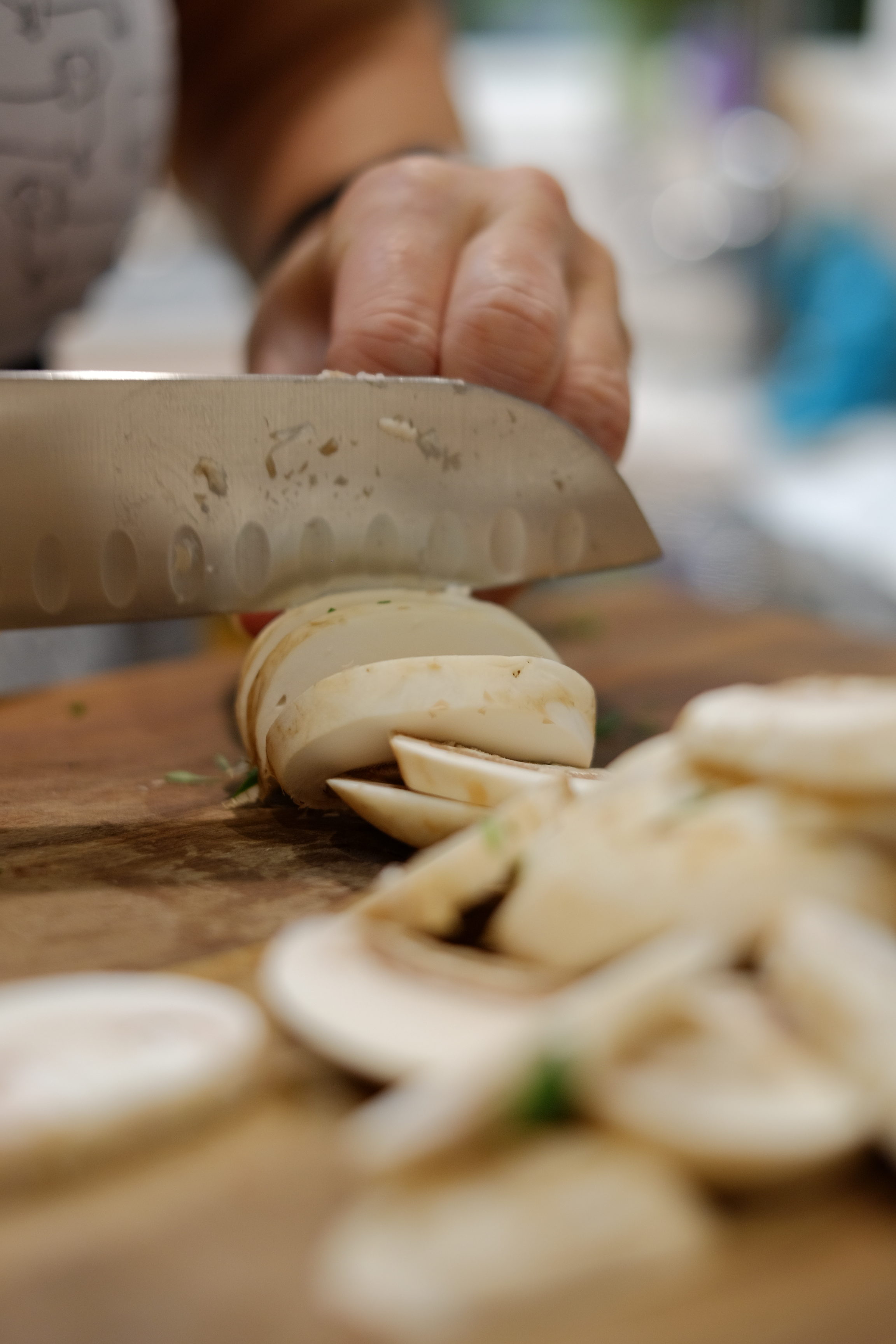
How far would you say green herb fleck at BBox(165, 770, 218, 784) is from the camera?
159 centimetres

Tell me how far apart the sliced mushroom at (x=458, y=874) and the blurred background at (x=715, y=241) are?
2.38 meters

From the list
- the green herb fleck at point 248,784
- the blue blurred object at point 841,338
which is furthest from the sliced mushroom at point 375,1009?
the blue blurred object at point 841,338

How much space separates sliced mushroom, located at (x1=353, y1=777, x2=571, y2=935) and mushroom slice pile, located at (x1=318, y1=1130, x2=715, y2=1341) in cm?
25

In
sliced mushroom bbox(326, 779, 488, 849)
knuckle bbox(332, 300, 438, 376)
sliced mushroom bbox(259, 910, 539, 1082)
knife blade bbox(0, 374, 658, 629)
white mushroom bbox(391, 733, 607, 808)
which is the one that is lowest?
sliced mushroom bbox(326, 779, 488, 849)

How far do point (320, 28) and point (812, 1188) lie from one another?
7.74 ft

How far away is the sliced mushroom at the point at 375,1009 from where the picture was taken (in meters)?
0.82

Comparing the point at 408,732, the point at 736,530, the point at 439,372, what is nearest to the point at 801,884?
the point at 408,732

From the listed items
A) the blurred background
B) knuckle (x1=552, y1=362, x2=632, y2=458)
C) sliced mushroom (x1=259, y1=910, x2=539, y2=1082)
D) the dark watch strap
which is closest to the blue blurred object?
the blurred background

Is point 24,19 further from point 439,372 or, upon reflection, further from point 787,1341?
point 787,1341

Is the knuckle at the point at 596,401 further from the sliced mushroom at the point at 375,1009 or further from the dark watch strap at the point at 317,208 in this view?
the sliced mushroom at the point at 375,1009

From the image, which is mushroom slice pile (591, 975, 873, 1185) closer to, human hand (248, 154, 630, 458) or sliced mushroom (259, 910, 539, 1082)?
sliced mushroom (259, 910, 539, 1082)

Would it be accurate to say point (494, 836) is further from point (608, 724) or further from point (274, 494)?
point (608, 724)

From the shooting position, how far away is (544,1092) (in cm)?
73

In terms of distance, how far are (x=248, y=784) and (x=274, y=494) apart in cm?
34
